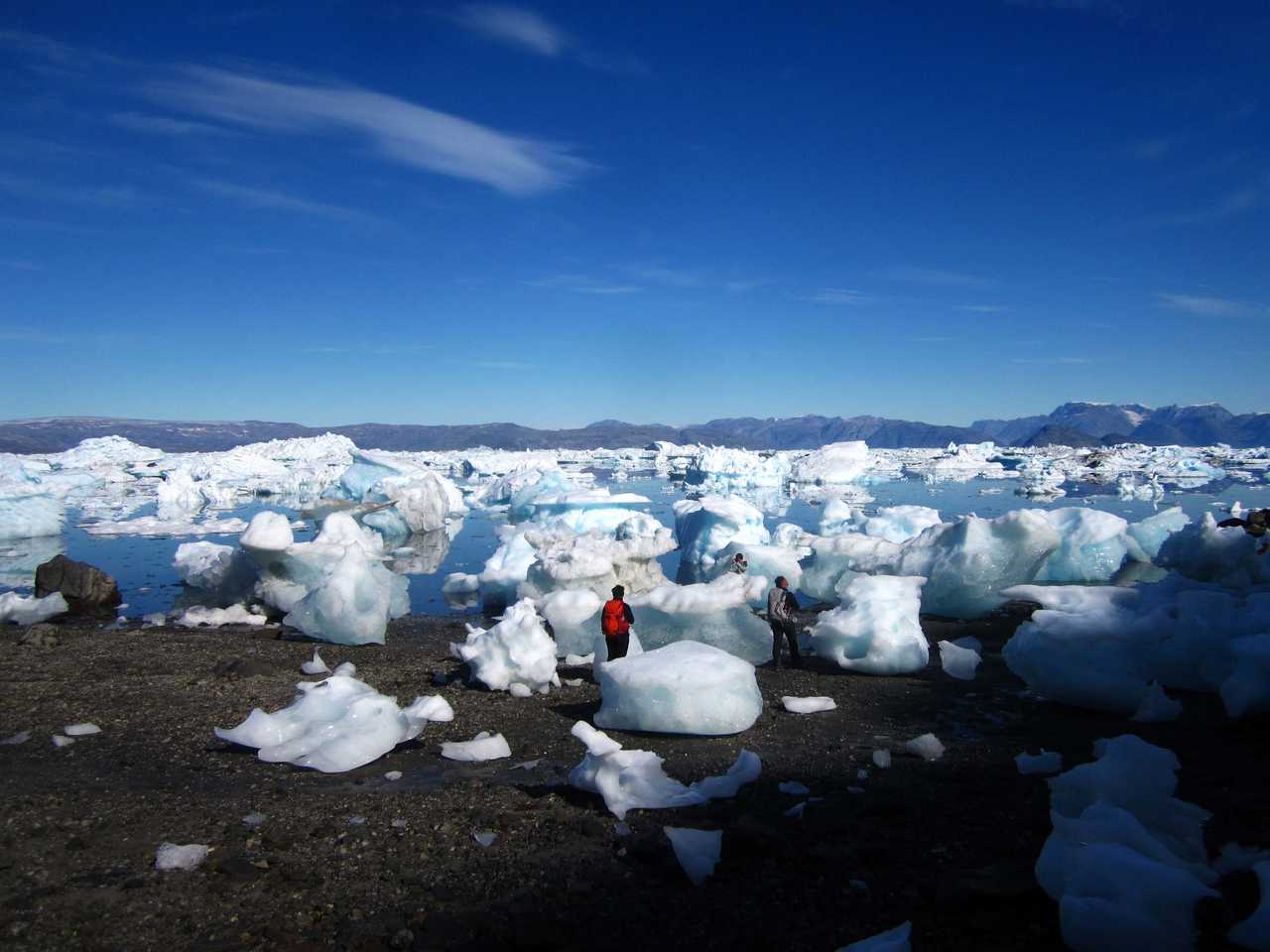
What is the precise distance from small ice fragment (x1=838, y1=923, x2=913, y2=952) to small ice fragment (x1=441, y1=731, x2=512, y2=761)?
3.09 m

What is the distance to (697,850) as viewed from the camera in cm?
371

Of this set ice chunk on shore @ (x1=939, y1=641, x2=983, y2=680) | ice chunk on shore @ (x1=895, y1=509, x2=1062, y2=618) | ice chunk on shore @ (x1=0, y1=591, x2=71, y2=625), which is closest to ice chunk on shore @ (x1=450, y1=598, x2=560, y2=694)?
ice chunk on shore @ (x1=939, y1=641, x2=983, y2=680)

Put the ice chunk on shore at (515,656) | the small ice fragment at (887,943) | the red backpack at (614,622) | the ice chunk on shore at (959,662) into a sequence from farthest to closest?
the ice chunk on shore at (959,662)
the ice chunk on shore at (515,656)
the red backpack at (614,622)
the small ice fragment at (887,943)

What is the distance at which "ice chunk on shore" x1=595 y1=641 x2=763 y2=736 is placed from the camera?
5770 millimetres

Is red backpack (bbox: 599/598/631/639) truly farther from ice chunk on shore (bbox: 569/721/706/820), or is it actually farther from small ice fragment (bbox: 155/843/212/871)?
small ice fragment (bbox: 155/843/212/871)

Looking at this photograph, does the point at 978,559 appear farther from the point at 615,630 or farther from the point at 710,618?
the point at 615,630

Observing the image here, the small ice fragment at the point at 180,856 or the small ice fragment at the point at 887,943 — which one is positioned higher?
the small ice fragment at the point at 887,943

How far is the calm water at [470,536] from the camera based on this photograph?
14797mm

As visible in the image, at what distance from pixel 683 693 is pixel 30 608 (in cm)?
1032

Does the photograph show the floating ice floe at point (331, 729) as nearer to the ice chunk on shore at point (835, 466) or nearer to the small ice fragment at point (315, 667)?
the small ice fragment at point (315, 667)

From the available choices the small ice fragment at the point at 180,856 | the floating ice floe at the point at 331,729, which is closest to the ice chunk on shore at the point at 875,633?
the floating ice floe at the point at 331,729

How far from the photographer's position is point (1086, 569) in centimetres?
1401

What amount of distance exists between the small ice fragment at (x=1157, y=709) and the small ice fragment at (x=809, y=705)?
7.07 ft

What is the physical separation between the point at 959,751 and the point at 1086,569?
10072mm
